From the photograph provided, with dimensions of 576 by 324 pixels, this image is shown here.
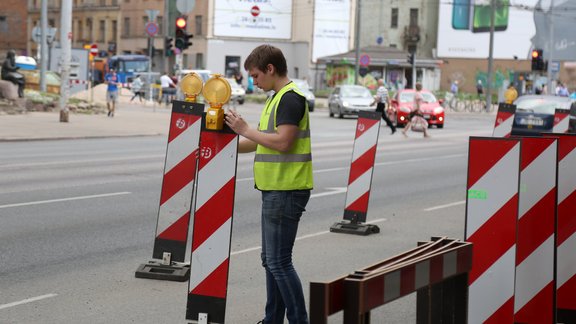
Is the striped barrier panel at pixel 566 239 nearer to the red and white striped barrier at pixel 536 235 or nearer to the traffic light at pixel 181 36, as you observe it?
the red and white striped barrier at pixel 536 235

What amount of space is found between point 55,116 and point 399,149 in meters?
13.0

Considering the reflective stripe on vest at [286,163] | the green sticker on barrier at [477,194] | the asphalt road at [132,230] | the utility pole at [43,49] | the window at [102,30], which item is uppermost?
the window at [102,30]

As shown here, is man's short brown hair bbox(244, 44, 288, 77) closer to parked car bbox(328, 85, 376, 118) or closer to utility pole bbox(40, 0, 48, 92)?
parked car bbox(328, 85, 376, 118)

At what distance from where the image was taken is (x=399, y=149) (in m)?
26.8

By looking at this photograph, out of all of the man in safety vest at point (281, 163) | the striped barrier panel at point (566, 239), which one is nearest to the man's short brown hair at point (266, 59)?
the man in safety vest at point (281, 163)

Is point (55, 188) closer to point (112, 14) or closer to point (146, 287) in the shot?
point (146, 287)

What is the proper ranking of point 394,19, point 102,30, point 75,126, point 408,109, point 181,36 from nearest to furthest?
1. point 75,126
2. point 181,36
3. point 408,109
4. point 394,19
5. point 102,30

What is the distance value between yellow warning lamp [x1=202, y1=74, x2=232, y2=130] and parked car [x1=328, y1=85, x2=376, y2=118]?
37.8m

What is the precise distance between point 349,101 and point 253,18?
3841 centimetres

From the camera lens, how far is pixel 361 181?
12.0 meters

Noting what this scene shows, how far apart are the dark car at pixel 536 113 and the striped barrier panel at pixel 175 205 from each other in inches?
652

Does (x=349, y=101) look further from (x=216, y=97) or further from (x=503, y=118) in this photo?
(x=216, y=97)

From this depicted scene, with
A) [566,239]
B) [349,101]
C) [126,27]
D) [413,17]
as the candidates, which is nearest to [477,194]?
[566,239]

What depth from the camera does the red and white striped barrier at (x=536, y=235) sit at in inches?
265
